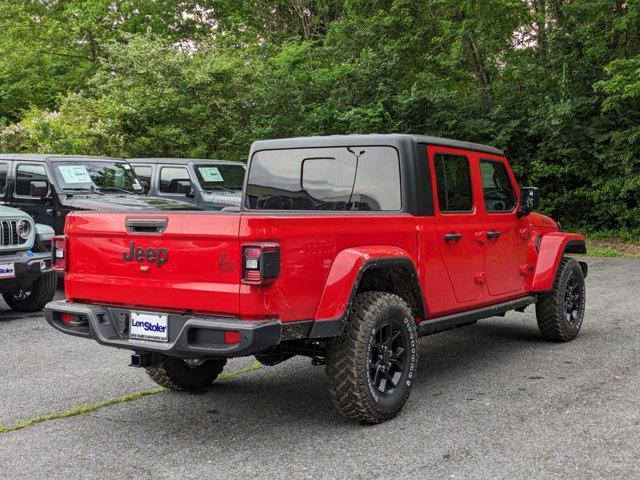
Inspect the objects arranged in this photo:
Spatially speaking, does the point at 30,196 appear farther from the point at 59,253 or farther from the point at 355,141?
the point at 355,141

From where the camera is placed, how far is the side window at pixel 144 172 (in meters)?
13.4

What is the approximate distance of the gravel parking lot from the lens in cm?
386

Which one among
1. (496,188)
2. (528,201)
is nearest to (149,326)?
(496,188)

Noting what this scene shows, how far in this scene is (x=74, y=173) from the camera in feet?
34.7

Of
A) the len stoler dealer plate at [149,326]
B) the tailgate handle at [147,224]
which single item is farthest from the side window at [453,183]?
the len stoler dealer plate at [149,326]

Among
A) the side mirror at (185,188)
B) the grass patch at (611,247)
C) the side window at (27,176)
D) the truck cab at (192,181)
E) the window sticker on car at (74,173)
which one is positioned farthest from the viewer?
the grass patch at (611,247)

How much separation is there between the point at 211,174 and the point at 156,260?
9.38m

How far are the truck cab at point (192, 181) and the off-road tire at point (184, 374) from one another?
7613 mm

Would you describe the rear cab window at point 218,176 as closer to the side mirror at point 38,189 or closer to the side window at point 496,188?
the side mirror at point 38,189

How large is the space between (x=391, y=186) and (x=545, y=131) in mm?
13099

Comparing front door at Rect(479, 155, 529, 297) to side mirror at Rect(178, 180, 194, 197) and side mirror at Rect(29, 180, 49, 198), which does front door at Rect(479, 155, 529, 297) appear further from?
side mirror at Rect(178, 180, 194, 197)

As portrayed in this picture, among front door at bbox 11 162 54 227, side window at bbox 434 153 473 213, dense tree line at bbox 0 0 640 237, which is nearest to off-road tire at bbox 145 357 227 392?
side window at bbox 434 153 473 213

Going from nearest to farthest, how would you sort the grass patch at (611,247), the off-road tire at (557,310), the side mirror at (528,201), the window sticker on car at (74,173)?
1. the side mirror at (528,201)
2. the off-road tire at (557,310)
3. the window sticker on car at (74,173)
4. the grass patch at (611,247)

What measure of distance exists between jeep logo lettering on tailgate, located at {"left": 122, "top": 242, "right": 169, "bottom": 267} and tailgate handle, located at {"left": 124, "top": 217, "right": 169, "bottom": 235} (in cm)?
10
